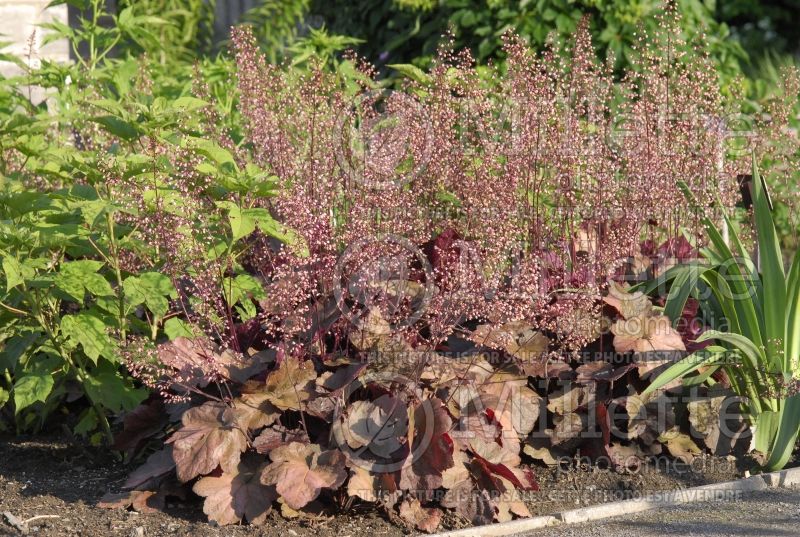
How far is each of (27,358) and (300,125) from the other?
4.69 ft

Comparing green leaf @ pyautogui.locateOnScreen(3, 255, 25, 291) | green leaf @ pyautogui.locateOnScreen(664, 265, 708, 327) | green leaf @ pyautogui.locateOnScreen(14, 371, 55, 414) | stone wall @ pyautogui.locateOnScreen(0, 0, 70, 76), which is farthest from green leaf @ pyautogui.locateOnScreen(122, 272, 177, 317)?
stone wall @ pyautogui.locateOnScreen(0, 0, 70, 76)

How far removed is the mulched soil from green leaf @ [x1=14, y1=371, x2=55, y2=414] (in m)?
0.30

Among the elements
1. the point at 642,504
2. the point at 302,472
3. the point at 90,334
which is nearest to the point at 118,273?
the point at 90,334

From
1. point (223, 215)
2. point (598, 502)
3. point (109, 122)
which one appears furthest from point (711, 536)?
point (109, 122)

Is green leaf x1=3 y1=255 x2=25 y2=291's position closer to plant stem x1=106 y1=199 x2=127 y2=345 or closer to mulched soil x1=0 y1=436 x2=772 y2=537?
plant stem x1=106 y1=199 x2=127 y2=345

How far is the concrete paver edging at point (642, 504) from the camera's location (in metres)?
3.37

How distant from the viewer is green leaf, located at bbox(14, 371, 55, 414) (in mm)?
3752

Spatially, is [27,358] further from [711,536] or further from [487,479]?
[711,536]

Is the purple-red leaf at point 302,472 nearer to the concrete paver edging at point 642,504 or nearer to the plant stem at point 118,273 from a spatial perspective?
the concrete paver edging at point 642,504

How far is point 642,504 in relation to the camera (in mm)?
3582

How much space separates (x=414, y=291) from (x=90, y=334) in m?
1.15

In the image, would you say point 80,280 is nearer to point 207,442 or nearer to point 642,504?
point 207,442

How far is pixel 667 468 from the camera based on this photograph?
393 centimetres

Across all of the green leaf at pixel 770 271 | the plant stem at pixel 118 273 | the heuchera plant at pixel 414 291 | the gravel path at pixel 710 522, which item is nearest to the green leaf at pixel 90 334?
the plant stem at pixel 118 273
